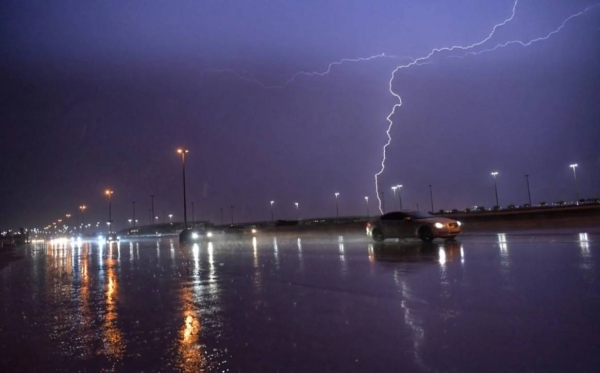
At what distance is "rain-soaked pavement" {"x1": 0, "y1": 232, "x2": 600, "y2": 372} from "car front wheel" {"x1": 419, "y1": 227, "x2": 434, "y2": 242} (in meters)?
8.20

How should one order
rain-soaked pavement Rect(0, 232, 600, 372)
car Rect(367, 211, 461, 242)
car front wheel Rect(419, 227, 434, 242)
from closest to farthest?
rain-soaked pavement Rect(0, 232, 600, 372)
car Rect(367, 211, 461, 242)
car front wheel Rect(419, 227, 434, 242)

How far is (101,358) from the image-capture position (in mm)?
5699

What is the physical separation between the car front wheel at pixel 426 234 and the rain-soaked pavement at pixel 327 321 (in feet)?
26.9

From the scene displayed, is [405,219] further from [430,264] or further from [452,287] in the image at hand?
[452,287]

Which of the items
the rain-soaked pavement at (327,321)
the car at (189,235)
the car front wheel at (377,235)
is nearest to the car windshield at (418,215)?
the car front wheel at (377,235)

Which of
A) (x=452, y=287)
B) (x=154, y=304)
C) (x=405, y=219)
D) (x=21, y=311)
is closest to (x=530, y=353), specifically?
(x=452, y=287)

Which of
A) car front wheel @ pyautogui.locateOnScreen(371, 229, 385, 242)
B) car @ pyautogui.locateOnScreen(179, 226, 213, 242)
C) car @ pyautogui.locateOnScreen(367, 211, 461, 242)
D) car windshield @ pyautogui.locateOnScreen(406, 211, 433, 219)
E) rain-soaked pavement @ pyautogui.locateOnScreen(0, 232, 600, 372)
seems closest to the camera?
rain-soaked pavement @ pyautogui.locateOnScreen(0, 232, 600, 372)

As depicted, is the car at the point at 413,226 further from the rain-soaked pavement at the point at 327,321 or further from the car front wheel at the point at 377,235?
the rain-soaked pavement at the point at 327,321

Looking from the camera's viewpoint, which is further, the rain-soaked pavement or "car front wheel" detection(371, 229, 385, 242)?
"car front wheel" detection(371, 229, 385, 242)

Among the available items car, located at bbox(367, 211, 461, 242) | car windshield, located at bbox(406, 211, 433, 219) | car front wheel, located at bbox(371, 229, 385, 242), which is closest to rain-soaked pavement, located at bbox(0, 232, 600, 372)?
car, located at bbox(367, 211, 461, 242)

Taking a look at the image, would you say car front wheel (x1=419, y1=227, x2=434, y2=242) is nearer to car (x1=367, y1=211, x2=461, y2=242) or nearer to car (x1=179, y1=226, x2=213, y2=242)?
car (x1=367, y1=211, x2=461, y2=242)

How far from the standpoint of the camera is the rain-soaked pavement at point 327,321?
5270 mm

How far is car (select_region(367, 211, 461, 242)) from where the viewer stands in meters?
21.0

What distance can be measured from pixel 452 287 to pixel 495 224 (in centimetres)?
2601
